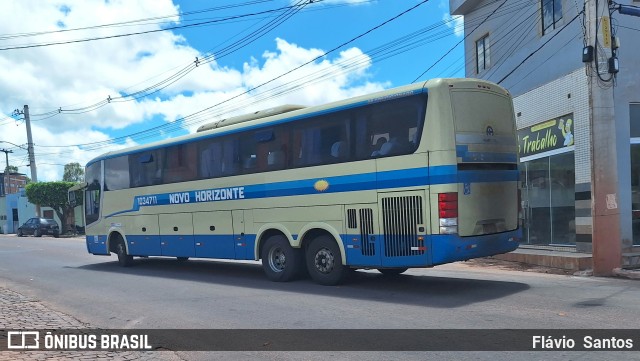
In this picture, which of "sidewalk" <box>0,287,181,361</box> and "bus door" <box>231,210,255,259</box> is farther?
"bus door" <box>231,210,255,259</box>

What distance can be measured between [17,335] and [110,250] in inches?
357

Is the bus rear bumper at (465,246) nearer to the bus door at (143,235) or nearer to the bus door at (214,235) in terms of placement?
the bus door at (214,235)

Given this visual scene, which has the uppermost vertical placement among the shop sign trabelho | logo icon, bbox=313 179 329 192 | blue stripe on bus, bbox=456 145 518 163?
the shop sign trabelho

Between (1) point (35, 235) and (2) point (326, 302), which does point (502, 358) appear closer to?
(2) point (326, 302)

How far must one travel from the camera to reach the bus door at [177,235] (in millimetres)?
12648

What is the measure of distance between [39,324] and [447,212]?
6.20m

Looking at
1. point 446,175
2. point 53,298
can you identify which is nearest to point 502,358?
point 446,175

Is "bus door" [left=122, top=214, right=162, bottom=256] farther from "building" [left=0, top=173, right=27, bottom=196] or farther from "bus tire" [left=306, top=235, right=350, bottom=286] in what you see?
"building" [left=0, top=173, right=27, bottom=196]

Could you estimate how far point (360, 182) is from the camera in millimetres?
9039

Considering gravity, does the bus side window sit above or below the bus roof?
below

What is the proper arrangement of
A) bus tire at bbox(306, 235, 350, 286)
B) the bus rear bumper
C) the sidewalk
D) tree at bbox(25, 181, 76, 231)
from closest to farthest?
the sidewalk → the bus rear bumper → bus tire at bbox(306, 235, 350, 286) → tree at bbox(25, 181, 76, 231)

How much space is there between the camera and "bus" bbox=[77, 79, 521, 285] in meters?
8.16

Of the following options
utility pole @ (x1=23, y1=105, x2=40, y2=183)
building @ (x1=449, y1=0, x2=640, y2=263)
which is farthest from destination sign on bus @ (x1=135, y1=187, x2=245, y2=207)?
utility pole @ (x1=23, y1=105, x2=40, y2=183)

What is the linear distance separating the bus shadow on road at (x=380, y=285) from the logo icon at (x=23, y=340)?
4286 millimetres
